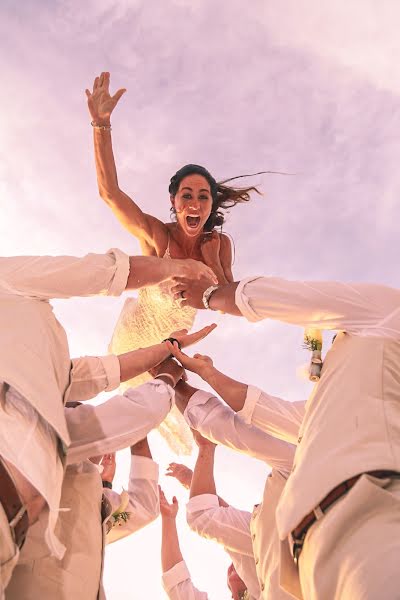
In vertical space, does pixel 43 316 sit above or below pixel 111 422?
above

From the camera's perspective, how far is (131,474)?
4398 mm

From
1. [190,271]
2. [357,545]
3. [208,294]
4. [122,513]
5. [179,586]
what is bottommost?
[179,586]

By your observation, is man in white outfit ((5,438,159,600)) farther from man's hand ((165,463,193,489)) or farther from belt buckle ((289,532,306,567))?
man's hand ((165,463,193,489))

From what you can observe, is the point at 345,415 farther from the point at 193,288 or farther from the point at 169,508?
the point at 169,508

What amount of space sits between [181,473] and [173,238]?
2.57m

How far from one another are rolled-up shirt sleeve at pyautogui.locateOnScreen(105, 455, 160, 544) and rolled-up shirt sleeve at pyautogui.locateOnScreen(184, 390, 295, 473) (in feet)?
1.76

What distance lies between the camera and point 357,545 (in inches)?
66.5

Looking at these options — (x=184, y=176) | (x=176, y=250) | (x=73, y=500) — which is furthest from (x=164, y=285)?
(x=73, y=500)

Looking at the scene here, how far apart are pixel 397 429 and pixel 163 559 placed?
14.4ft

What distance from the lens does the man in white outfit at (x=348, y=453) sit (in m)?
1.67

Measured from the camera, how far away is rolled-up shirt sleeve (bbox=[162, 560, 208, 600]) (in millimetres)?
5402

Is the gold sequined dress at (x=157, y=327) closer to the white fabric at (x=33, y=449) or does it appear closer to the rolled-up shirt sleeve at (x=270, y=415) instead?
the rolled-up shirt sleeve at (x=270, y=415)

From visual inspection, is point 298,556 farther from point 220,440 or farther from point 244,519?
point 244,519

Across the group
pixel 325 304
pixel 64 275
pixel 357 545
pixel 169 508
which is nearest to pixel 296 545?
pixel 357 545
